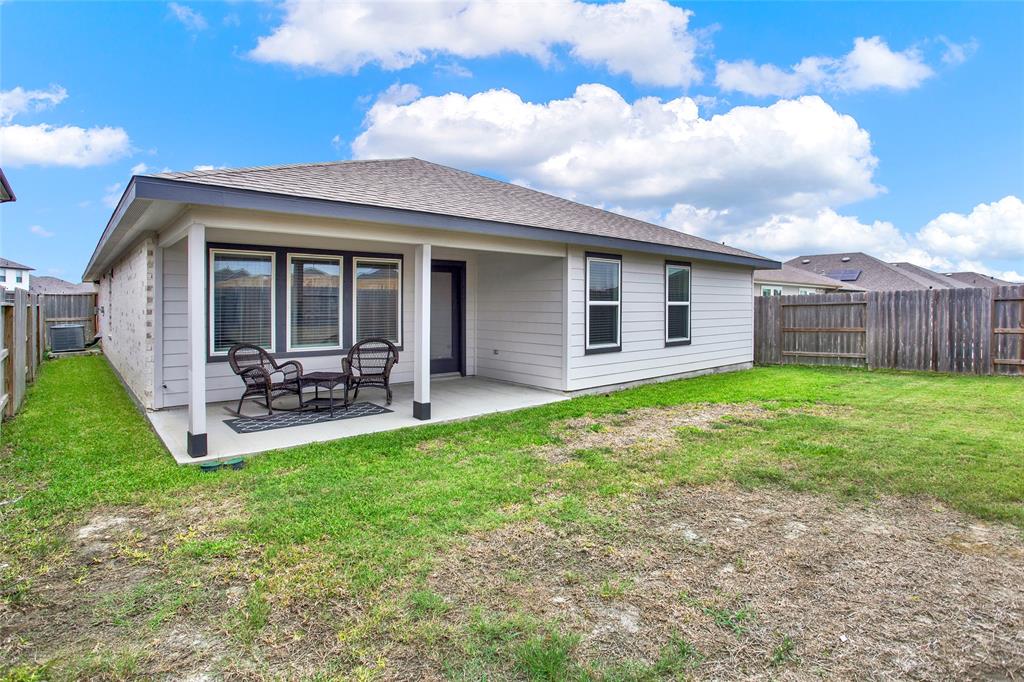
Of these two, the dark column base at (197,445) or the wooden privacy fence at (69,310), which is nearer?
the dark column base at (197,445)

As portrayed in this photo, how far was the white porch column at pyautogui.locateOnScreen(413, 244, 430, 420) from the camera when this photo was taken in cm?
619

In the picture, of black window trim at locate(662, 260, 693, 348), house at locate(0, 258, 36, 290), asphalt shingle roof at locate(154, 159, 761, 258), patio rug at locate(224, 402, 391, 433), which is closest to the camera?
asphalt shingle roof at locate(154, 159, 761, 258)

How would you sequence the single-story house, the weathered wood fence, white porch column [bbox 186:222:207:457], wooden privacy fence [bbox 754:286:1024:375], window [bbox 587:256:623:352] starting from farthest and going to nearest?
wooden privacy fence [bbox 754:286:1024:375] → window [bbox 587:256:623:352] → the weathered wood fence → the single-story house → white porch column [bbox 186:222:207:457]

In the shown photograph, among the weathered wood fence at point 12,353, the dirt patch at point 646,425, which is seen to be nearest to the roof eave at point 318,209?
the weathered wood fence at point 12,353

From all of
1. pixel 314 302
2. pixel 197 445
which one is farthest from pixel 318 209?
pixel 314 302

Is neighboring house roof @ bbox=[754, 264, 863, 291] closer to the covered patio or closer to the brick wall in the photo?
the covered patio

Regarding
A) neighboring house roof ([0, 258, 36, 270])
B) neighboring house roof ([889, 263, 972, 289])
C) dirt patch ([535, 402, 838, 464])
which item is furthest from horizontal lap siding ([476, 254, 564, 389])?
neighboring house roof ([0, 258, 36, 270])

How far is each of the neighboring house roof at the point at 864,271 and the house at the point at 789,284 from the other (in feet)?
10.9

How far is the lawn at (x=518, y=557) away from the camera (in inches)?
82.8

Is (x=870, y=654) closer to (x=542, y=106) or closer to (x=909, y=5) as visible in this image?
(x=909, y=5)

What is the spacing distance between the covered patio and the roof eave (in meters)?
2.25

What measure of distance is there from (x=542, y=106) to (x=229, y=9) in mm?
7759

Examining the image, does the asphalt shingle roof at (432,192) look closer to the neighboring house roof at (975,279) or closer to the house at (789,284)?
the house at (789,284)

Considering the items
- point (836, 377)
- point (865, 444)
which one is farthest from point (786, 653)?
point (836, 377)
